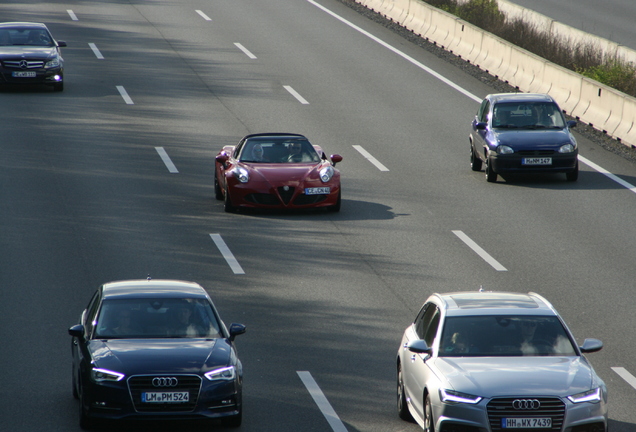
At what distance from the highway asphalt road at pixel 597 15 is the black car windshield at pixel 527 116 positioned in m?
17.6

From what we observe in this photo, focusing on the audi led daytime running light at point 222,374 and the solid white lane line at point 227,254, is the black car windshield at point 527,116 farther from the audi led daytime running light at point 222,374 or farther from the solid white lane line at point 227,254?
the audi led daytime running light at point 222,374

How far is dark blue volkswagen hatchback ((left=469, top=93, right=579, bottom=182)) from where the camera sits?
23828mm

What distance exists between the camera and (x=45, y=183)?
75.5 ft

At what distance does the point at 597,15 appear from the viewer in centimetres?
5016

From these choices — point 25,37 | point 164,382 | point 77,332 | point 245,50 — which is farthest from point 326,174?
point 245,50

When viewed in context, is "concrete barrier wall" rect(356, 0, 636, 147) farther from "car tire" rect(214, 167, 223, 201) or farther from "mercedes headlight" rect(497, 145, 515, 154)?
"car tire" rect(214, 167, 223, 201)

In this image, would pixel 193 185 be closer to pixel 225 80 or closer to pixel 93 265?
pixel 93 265

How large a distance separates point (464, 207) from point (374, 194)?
78.0 inches

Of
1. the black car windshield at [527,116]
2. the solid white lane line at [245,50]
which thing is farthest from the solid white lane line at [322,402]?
the solid white lane line at [245,50]

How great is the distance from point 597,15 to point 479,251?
34243 mm

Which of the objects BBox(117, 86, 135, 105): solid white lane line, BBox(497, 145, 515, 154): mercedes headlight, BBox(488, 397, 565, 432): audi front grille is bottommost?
BBox(117, 86, 135, 105): solid white lane line

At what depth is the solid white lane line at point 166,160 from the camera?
80.1ft

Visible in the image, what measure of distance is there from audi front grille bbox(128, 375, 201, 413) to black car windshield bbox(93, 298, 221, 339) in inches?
34.7

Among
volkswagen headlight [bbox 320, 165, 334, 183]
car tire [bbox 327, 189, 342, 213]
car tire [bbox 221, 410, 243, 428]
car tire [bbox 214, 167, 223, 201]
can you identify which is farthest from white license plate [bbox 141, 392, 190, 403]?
→ car tire [bbox 214, 167, 223, 201]
